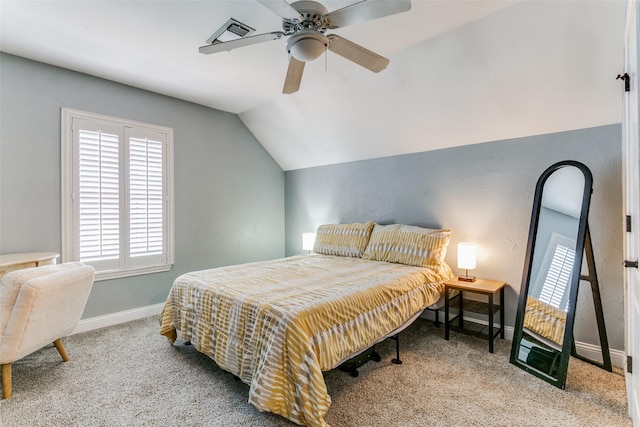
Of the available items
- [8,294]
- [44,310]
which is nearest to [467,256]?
[44,310]

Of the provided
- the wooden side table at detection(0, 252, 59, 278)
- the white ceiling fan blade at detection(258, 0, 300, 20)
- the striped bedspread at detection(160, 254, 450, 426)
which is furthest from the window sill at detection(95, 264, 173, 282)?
the white ceiling fan blade at detection(258, 0, 300, 20)

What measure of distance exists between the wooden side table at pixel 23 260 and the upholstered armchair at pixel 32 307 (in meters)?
0.44

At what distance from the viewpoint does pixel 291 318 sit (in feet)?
5.66

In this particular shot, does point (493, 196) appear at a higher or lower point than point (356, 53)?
lower

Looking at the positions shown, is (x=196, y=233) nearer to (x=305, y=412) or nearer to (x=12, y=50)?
(x=12, y=50)

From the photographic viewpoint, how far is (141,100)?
3.58 meters

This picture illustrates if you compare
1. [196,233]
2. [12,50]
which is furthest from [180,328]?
[12,50]

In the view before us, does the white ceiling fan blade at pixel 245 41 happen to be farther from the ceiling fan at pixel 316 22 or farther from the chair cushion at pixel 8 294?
the chair cushion at pixel 8 294

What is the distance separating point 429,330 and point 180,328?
2.46m

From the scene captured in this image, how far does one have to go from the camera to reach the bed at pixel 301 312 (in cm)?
167

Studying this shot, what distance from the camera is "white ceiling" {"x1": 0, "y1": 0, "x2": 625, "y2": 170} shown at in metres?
2.17

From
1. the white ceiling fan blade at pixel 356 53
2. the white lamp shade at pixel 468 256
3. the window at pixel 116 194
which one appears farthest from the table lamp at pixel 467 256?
the window at pixel 116 194

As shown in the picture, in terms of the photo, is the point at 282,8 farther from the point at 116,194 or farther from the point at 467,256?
the point at 116,194

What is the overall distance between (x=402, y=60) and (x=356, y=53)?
1.17 metres
